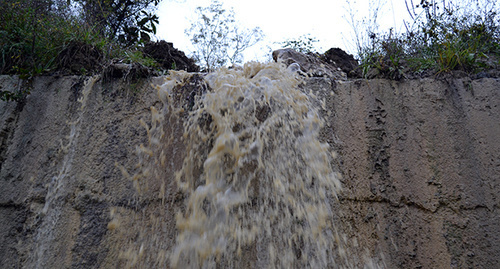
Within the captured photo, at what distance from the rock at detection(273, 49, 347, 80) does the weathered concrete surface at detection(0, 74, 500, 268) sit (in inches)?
10.7

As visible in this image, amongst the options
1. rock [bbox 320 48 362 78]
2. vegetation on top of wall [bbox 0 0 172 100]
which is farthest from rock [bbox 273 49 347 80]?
vegetation on top of wall [bbox 0 0 172 100]

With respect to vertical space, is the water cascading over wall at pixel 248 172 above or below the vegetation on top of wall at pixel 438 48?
below

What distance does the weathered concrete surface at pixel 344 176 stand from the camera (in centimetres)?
201

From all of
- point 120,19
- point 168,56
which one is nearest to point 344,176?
point 168,56

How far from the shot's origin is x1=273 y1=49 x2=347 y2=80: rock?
9.19ft

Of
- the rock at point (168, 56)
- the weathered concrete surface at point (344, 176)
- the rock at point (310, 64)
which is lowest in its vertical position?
the weathered concrete surface at point (344, 176)

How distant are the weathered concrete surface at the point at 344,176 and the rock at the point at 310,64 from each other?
0.27 metres

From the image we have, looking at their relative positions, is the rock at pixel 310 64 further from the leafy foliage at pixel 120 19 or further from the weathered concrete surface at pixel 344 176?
the leafy foliage at pixel 120 19

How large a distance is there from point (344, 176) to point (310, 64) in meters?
1.17

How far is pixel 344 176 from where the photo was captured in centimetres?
221

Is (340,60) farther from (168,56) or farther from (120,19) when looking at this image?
(120,19)

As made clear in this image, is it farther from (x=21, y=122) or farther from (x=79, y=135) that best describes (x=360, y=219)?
(x=21, y=122)

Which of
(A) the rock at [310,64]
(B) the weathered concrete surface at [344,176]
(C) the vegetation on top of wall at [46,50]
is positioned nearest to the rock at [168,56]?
(C) the vegetation on top of wall at [46,50]

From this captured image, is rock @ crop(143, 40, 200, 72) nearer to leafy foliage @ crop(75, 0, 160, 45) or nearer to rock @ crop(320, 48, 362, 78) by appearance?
leafy foliage @ crop(75, 0, 160, 45)
